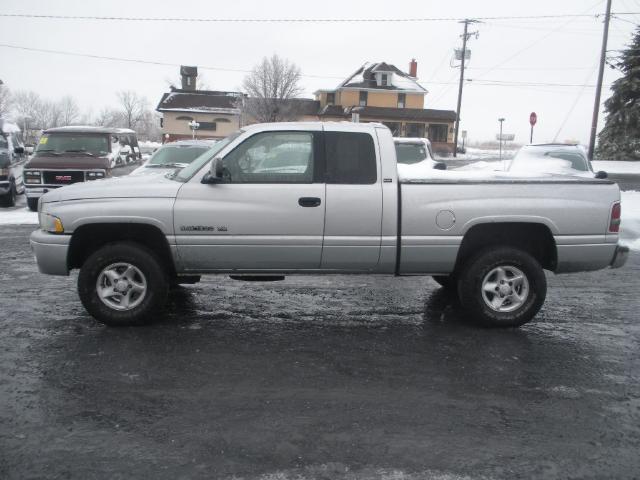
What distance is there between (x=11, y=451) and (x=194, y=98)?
5781cm

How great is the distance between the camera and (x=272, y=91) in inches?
1917

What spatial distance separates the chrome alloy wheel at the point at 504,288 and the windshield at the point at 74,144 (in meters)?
10.8

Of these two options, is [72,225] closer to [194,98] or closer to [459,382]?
[459,382]

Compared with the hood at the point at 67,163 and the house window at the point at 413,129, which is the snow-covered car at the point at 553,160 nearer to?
the hood at the point at 67,163

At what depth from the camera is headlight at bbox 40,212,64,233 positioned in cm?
523

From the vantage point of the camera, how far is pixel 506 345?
202 inches

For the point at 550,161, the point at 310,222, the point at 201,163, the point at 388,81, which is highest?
the point at 388,81

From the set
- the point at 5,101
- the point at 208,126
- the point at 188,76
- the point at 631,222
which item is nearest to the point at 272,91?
the point at 208,126

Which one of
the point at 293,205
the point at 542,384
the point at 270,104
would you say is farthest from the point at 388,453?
the point at 270,104

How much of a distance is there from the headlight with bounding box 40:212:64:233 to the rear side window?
2418mm

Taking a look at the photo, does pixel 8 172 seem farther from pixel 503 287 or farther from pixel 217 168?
pixel 503 287

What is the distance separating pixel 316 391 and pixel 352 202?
74.2 inches

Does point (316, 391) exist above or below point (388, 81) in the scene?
below

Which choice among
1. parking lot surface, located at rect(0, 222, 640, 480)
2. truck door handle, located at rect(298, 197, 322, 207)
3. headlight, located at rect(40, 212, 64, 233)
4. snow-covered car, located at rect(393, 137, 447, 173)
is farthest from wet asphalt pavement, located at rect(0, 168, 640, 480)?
snow-covered car, located at rect(393, 137, 447, 173)
